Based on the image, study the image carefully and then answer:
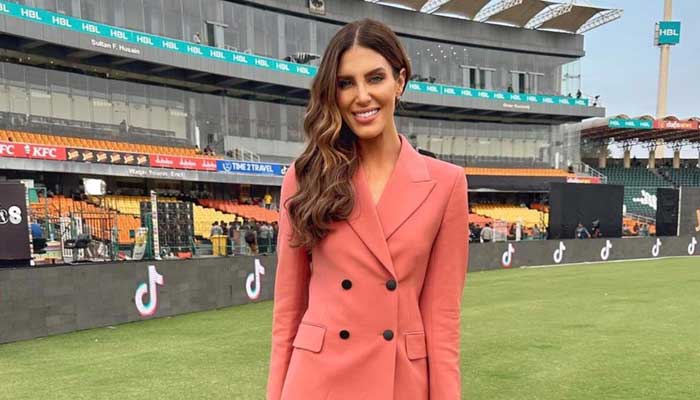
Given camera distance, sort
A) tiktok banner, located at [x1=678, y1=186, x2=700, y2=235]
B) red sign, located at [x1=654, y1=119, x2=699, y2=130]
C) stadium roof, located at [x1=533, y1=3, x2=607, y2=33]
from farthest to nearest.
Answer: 1. red sign, located at [x1=654, y1=119, x2=699, y2=130]
2. stadium roof, located at [x1=533, y1=3, x2=607, y2=33]
3. tiktok banner, located at [x1=678, y1=186, x2=700, y2=235]

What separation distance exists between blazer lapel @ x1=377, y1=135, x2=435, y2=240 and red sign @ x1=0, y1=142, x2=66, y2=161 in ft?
57.9

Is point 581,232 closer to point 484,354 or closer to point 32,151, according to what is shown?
point 484,354

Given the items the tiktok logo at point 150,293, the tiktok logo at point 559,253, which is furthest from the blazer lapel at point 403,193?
the tiktok logo at point 559,253

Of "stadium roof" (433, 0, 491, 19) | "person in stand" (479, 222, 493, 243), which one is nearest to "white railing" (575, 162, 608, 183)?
"stadium roof" (433, 0, 491, 19)

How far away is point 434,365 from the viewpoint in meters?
1.49

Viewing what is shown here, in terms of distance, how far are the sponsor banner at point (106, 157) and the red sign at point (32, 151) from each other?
317 millimetres

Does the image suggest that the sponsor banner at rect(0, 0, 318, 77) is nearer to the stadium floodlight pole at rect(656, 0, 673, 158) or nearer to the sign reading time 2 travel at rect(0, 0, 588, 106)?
the sign reading time 2 travel at rect(0, 0, 588, 106)

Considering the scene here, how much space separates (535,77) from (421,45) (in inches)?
358

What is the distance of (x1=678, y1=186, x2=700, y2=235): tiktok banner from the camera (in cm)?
1952

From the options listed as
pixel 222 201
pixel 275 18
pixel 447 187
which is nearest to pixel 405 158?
pixel 447 187

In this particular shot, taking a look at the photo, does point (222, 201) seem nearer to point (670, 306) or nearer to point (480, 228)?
point (480, 228)

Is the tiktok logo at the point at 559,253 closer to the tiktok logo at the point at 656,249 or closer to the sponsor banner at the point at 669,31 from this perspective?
the tiktok logo at the point at 656,249

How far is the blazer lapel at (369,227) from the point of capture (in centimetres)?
144

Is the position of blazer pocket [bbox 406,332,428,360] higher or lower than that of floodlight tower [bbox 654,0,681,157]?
lower
